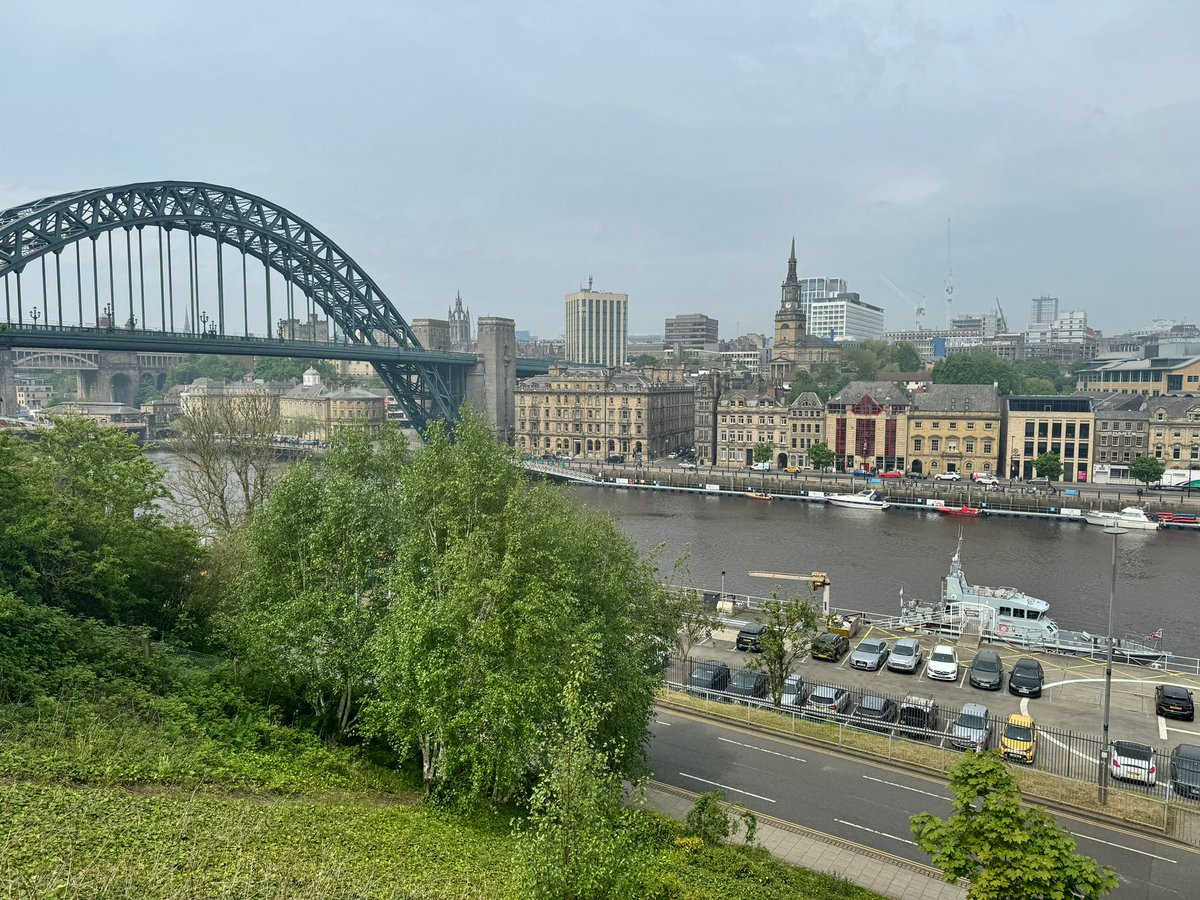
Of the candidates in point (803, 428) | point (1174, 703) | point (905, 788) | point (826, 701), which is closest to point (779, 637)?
point (826, 701)

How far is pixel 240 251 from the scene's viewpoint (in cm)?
7394

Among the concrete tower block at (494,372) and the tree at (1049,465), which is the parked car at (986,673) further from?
the concrete tower block at (494,372)

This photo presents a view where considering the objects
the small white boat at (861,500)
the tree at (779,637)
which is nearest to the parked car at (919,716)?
the tree at (779,637)

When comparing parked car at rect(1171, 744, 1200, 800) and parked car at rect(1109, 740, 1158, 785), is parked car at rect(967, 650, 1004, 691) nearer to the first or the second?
parked car at rect(1171, 744, 1200, 800)

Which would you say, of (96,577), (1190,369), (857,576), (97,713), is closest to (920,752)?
(97,713)

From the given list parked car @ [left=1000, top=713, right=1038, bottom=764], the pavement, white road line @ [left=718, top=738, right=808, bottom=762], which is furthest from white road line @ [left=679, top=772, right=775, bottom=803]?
parked car @ [left=1000, top=713, right=1038, bottom=764]

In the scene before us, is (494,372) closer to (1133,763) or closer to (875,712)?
(875,712)

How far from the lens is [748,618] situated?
113 feet

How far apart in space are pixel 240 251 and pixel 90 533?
6025 cm

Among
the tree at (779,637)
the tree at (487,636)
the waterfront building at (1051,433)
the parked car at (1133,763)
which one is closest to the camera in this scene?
the tree at (487,636)

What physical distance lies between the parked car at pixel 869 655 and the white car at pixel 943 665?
1.50 m

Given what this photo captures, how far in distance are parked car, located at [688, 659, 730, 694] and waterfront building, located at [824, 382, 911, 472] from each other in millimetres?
58632

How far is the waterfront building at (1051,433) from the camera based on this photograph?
74625 mm

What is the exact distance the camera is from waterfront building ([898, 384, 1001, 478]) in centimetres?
7712
